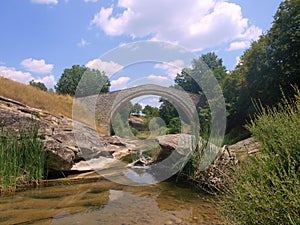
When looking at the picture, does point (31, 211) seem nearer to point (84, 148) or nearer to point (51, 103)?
point (84, 148)

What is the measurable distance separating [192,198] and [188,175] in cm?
87

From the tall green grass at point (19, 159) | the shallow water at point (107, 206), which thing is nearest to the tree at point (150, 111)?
the tall green grass at point (19, 159)

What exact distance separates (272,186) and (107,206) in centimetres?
218

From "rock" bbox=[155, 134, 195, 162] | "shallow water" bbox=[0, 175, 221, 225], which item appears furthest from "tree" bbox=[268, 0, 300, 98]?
"shallow water" bbox=[0, 175, 221, 225]

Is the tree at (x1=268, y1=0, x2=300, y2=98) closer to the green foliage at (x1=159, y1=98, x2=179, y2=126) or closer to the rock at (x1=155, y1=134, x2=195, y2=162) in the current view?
the rock at (x1=155, y1=134, x2=195, y2=162)

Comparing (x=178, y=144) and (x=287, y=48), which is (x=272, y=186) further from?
(x=287, y=48)

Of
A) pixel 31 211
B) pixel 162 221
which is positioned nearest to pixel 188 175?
pixel 162 221

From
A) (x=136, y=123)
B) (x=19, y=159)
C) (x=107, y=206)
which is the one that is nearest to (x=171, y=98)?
(x=136, y=123)

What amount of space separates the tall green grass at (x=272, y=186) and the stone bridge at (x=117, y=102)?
1249 centimetres

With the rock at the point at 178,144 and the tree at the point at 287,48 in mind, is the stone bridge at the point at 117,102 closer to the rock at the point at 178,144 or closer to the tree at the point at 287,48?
the tree at the point at 287,48

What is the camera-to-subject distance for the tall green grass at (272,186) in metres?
1.23

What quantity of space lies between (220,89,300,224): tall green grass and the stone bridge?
12.5m

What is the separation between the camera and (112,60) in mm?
5172

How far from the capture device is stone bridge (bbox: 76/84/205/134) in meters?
15.2
